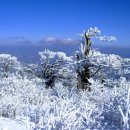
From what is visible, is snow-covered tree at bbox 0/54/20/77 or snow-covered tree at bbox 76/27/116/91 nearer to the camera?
snow-covered tree at bbox 76/27/116/91

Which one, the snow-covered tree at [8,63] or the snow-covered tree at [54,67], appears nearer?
the snow-covered tree at [54,67]

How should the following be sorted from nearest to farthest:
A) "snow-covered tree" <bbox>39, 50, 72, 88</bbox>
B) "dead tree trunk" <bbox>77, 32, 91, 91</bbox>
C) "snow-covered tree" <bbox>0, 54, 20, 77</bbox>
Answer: "dead tree trunk" <bbox>77, 32, 91, 91</bbox> → "snow-covered tree" <bbox>39, 50, 72, 88</bbox> → "snow-covered tree" <bbox>0, 54, 20, 77</bbox>

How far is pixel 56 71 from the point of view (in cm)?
3366

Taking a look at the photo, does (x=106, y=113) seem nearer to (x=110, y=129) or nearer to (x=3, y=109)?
(x=110, y=129)

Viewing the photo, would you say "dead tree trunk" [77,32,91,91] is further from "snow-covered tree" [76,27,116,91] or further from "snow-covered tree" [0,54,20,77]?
"snow-covered tree" [0,54,20,77]

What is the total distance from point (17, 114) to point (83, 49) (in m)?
12.5

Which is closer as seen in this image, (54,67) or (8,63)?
(54,67)

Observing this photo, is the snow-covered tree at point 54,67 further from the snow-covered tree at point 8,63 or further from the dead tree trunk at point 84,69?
the snow-covered tree at point 8,63

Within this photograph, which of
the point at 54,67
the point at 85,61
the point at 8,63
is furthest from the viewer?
the point at 8,63

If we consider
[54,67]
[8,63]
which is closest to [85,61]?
[54,67]

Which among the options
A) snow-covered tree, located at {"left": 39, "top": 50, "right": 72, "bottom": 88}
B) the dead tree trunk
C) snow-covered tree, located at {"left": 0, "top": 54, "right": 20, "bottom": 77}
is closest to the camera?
the dead tree trunk

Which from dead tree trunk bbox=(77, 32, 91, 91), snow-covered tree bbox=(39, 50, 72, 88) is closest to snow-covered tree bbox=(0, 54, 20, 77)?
snow-covered tree bbox=(39, 50, 72, 88)

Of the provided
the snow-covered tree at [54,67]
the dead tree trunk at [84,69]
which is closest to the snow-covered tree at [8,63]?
the snow-covered tree at [54,67]

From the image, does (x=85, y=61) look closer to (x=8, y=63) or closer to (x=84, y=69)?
(x=84, y=69)
